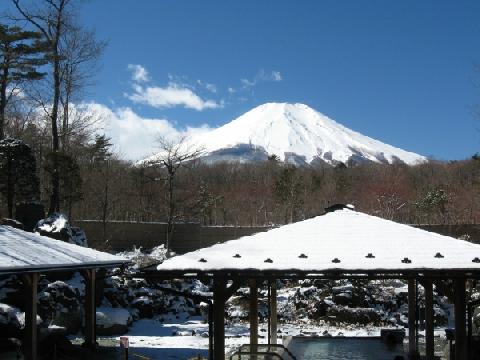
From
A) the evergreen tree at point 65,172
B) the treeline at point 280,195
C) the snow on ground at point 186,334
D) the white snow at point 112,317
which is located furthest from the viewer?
the treeline at point 280,195

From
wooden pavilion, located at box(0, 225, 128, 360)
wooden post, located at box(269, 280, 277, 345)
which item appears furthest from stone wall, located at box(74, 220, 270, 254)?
wooden post, located at box(269, 280, 277, 345)

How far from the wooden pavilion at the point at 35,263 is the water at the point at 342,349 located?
16.1 ft

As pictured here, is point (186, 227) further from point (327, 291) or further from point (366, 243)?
point (366, 243)

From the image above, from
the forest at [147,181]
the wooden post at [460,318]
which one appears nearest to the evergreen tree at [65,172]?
the forest at [147,181]

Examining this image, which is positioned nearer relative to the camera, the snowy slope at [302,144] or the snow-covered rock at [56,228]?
the snow-covered rock at [56,228]

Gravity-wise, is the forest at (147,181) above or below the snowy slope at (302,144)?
below

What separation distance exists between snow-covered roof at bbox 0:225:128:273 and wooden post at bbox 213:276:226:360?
327cm

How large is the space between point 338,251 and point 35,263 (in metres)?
5.17

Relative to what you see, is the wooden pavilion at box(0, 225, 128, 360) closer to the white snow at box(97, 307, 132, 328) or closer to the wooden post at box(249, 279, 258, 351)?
the white snow at box(97, 307, 132, 328)

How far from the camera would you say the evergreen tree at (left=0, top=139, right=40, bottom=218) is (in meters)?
21.5

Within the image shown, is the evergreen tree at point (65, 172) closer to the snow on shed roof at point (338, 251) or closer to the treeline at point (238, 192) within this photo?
the treeline at point (238, 192)

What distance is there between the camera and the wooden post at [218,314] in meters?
7.99

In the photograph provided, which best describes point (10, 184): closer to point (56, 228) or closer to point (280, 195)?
point (56, 228)

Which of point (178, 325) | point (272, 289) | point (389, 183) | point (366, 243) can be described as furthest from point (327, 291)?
point (389, 183)
